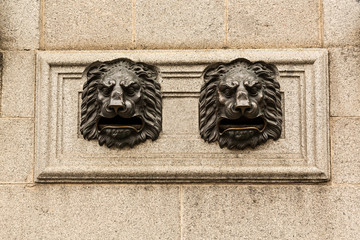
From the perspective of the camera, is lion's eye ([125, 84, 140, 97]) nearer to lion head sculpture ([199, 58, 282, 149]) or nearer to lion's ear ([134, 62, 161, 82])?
lion's ear ([134, 62, 161, 82])

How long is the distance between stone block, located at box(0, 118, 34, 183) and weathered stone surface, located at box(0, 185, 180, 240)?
0.09m

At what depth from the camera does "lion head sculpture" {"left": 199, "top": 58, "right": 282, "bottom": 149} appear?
114 inches

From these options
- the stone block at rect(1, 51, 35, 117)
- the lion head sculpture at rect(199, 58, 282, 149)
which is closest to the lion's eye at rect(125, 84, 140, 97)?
the lion head sculpture at rect(199, 58, 282, 149)

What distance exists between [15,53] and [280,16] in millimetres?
1881

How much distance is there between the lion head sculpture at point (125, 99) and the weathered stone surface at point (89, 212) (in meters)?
0.35

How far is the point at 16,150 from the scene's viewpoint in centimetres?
312

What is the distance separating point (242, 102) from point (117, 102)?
0.78 m

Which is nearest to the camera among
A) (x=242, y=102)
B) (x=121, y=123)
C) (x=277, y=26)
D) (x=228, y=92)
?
(x=242, y=102)

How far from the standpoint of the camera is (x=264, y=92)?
299cm

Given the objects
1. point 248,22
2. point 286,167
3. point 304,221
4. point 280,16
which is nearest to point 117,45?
point 248,22

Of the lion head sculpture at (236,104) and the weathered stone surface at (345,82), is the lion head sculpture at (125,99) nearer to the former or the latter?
the lion head sculpture at (236,104)

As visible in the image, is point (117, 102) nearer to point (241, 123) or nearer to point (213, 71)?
point (213, 71)

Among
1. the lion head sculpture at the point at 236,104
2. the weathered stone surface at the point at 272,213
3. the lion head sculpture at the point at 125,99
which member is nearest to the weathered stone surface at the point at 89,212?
the weathered stone surface at the point at 272,213

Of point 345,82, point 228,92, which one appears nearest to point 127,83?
point 228,92
